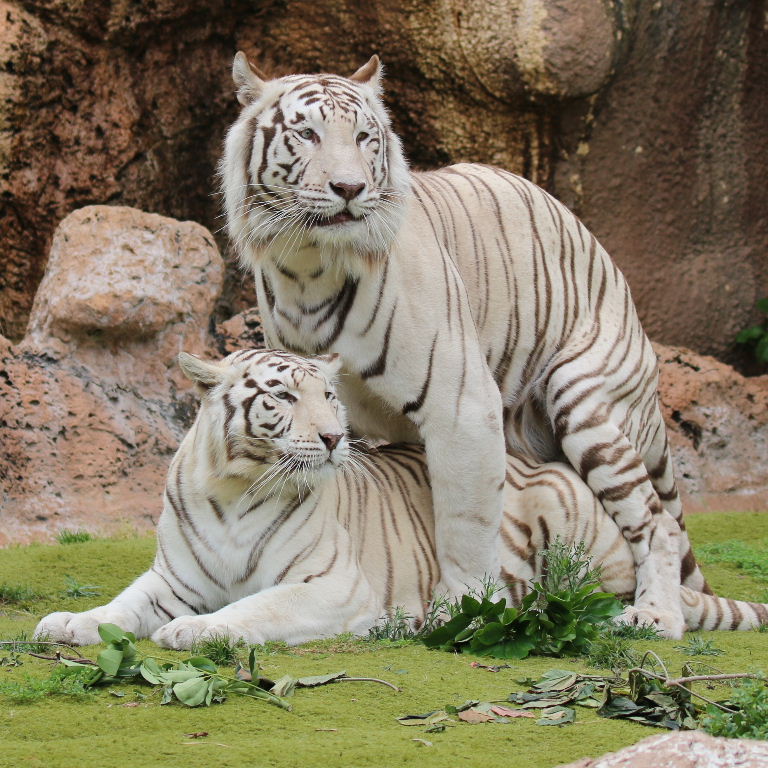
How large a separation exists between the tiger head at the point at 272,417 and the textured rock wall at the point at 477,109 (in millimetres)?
3641

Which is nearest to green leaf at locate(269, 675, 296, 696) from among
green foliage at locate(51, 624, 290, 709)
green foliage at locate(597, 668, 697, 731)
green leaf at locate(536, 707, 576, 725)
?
green foliage at locate(51, 624, 290, 709)

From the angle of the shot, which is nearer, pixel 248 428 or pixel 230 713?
pixel 230 713

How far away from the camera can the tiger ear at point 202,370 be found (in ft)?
14.5

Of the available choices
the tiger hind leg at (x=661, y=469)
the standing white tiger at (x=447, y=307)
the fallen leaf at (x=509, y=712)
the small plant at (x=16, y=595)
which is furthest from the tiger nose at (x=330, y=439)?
the tiger hind leg at (x=661, y=469)

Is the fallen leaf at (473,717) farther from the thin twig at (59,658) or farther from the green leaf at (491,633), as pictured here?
the thin twig at (59,658)

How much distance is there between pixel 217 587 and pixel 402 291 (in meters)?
1.27

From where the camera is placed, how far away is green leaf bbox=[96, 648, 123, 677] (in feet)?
11.1

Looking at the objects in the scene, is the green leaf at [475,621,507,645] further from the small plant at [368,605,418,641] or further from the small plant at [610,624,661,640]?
the small plant at [610,624,661,640]

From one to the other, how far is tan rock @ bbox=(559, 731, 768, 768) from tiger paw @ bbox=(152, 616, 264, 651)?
184 cm

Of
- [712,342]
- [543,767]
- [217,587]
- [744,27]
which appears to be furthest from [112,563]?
[744,27]

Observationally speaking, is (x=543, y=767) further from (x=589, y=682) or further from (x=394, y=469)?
(x=394, y=469)

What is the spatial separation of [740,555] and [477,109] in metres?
3.46

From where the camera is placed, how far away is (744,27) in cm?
840

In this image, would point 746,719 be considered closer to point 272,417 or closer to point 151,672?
point 151,672
